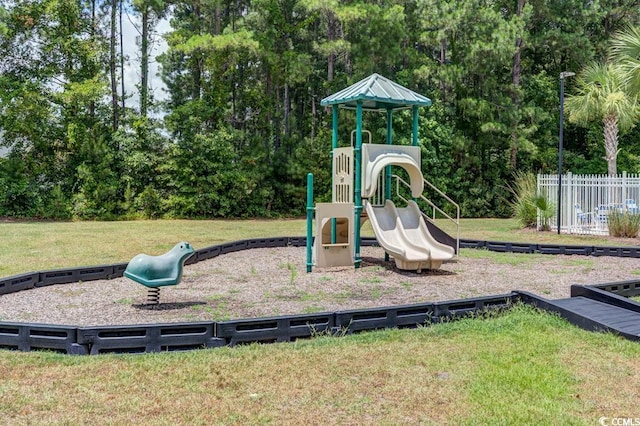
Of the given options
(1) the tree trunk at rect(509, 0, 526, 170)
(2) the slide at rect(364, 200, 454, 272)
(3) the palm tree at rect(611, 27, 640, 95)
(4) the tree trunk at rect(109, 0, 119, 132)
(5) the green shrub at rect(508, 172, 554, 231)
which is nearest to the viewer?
(2) the slide at rect(364, 200, 454, 272)

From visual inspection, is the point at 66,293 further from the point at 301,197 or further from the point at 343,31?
the point at 343,31

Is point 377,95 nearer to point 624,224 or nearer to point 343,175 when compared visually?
point 343,175

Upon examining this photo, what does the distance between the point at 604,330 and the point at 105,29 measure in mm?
25002

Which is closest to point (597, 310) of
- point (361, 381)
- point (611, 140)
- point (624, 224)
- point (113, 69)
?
point (361, 381)

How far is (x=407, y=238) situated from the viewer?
32.6ft

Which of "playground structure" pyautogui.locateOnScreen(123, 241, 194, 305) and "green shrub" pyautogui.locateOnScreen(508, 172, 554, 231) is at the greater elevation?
"green shrub" pyautogui.locateOnScreen(508, 172, 554, 231)

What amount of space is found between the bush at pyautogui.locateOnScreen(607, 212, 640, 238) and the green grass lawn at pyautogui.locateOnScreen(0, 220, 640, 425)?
10961 millimetres

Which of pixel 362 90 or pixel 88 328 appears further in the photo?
pixel 362 90

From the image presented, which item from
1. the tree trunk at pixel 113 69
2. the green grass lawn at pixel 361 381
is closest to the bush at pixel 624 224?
the green grass lawn at pixel 361 381

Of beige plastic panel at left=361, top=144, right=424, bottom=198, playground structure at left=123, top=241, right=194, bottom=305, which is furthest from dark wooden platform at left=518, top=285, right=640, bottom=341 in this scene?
beige plastic panel at left=361, top=144, right=424, bottom=198

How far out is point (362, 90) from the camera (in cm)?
1064

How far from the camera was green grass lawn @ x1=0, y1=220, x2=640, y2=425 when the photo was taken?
341 centimetres

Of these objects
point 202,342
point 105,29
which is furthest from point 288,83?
point 202,342

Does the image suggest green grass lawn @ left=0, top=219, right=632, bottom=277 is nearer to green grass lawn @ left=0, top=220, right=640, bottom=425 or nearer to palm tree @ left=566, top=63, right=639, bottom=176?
palm tree @ left=566, top=63, right=639, bottom=176
